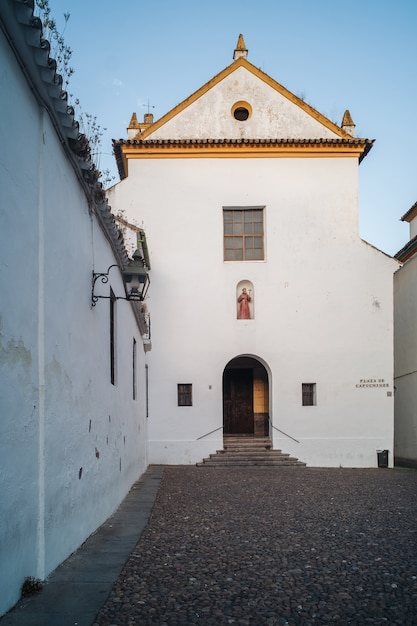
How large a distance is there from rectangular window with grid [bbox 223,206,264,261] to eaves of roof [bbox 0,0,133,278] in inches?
458

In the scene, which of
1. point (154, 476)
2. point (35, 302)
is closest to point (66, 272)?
point (35, 302)

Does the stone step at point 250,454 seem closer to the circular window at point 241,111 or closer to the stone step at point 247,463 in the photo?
the stone step at point 247,463

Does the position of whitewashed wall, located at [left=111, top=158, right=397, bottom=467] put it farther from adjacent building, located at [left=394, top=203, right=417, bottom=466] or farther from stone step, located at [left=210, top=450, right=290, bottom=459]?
adjacent building, located at [left=394, top=203, right=417, bottom=466]

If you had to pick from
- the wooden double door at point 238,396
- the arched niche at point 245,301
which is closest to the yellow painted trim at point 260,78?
the arched niche at point 245,301

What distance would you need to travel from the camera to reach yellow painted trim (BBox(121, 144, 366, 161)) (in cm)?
1805

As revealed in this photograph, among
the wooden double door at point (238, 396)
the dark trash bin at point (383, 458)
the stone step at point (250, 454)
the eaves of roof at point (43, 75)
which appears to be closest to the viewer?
the eaves of roof at point (43, 75)

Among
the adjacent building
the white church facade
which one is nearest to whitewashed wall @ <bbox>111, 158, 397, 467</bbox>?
the white church facade

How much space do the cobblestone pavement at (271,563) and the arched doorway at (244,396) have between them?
29.7ft

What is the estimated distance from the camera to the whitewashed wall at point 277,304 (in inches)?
689

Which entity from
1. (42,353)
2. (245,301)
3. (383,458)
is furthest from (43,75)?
(383,458)

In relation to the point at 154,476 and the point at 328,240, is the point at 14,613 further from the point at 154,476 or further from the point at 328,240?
the point at 328,240

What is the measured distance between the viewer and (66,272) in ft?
18.3

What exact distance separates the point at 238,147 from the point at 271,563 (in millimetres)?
14270

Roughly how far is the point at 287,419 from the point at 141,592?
13.2 m
